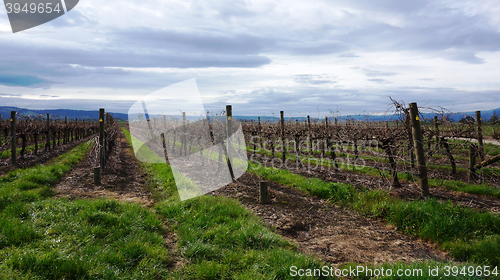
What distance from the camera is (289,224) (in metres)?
5.22

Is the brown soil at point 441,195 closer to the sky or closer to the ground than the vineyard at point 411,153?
closer to the ground

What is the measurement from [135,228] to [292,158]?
33.0 ft

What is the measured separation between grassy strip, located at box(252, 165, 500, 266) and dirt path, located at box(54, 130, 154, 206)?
540 centimetres

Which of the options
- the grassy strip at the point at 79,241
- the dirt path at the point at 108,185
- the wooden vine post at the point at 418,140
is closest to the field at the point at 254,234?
the grassy strip at the point at 79,241

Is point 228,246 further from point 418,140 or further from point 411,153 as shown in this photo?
point 411,153

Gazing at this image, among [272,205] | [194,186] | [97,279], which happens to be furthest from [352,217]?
[97,279]

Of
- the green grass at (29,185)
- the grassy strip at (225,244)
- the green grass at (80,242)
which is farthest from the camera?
the green grass at (29,185)

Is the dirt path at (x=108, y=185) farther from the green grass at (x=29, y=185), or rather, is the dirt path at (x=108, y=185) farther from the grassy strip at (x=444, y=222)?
the grassy strip at (x=444, y=222)

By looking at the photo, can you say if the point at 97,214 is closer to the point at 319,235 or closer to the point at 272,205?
the point at 272,205

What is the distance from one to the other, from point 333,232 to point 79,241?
4338mm

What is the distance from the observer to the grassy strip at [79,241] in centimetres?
324

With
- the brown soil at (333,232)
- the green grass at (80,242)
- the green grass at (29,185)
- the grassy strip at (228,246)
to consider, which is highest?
the green grass at (29,185)

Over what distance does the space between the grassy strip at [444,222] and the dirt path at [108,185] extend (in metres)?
5.40

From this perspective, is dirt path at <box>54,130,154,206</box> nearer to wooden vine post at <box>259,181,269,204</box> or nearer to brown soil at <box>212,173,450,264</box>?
brown soil at <box>212,173,450,264</box>
